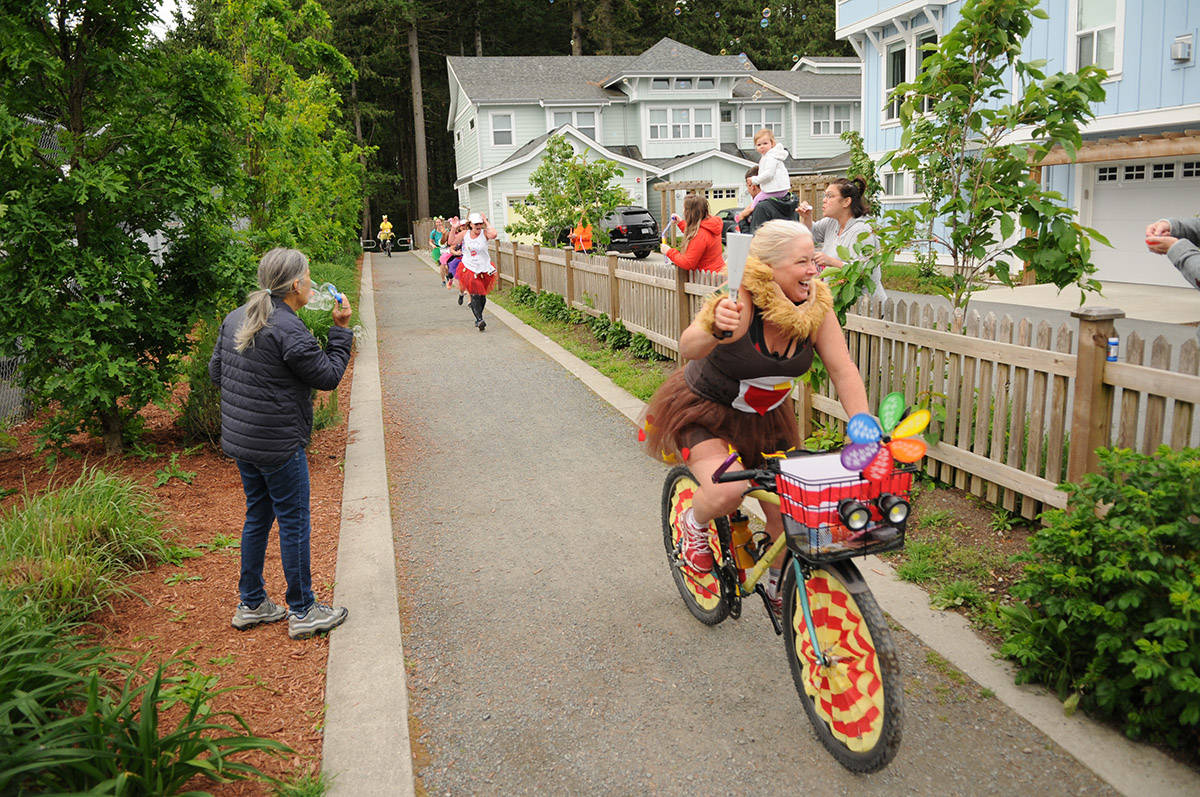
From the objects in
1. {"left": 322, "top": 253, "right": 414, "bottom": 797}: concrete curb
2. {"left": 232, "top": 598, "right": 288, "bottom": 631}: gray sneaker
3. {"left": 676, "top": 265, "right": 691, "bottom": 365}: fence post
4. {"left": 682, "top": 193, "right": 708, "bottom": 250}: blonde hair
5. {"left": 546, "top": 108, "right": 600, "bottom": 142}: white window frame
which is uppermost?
{"left": 546, "top": 108, "right": 600, "bottom": 142}: white window frame

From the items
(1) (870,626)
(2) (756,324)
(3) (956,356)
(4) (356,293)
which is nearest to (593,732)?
(1) (870,626)

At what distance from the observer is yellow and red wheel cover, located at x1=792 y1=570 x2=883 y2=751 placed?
2.93 metres

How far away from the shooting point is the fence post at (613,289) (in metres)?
11.8

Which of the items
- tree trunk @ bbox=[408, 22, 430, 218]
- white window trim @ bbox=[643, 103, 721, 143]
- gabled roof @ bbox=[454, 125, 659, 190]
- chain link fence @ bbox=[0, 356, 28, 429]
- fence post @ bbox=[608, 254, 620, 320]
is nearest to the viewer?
chain link fence @ bbox=[0, 356, 28, 429]

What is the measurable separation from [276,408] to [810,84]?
156ft

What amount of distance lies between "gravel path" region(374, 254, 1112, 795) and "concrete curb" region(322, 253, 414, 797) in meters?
0.09

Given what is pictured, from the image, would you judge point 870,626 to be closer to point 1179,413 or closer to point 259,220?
point 1179,413

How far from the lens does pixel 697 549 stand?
13.2 feet

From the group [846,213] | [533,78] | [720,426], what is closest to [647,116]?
[533,78]

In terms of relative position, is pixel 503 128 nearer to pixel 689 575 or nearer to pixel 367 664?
pixel 689 575

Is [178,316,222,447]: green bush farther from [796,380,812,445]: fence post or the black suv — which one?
the black suv

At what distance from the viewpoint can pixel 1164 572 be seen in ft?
10.1

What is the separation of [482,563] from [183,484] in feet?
8.36

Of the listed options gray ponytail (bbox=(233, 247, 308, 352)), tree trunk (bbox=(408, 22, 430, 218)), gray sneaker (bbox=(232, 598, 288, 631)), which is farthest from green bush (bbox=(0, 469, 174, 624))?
tree trunk (bbox=(408, 22, 430, 218))
